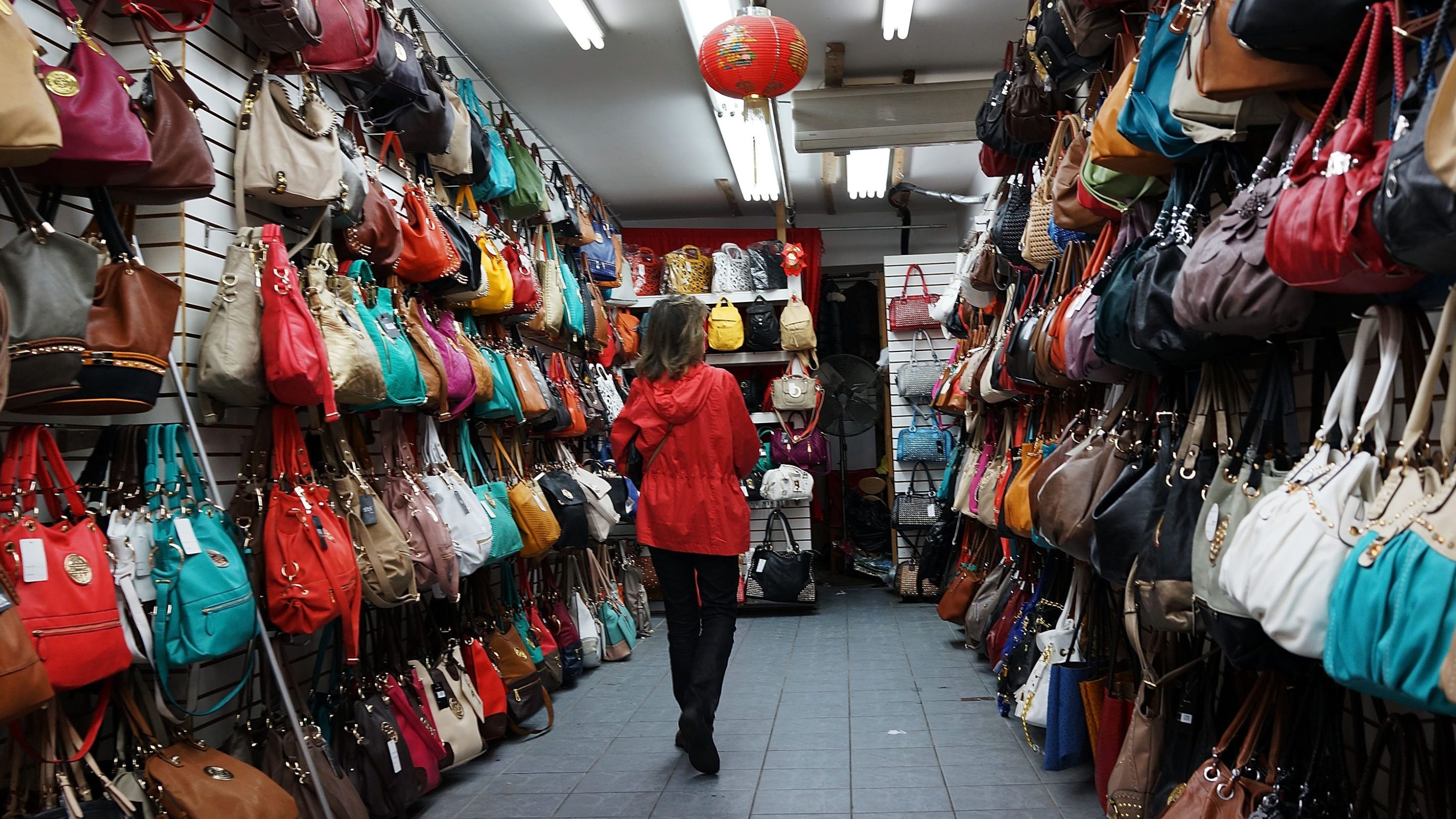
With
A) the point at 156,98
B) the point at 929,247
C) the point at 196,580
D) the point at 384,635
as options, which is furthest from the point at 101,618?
the point at 929,247

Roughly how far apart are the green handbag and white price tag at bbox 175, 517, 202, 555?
3.01 meters

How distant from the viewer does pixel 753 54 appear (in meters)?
4.02

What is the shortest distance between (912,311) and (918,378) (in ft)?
1.98

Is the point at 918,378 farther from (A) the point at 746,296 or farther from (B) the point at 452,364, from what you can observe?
(B) the point at 452,364

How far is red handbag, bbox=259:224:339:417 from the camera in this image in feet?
8.74

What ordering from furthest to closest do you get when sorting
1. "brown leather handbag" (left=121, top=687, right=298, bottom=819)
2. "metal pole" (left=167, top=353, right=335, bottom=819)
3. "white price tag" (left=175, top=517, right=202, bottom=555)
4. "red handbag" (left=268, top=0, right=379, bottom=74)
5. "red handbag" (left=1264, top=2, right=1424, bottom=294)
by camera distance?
"red handbag" (left=268, top=0, right=379, bottom=74) → "metal pole" (left=167, top=353, right=335, bottom=819) → "white price tag" (left=175, top=517, right=202, bottom=555) → "brown leather handbag" (left=121, top=687, right=298, bottom=819) → "red handbag" (left=1264, top=2, right=1424, bottom=294)

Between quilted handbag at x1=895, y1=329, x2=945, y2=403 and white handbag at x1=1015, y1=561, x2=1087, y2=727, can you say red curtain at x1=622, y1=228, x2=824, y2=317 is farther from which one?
white handbag at x1=1015, y1=561, x2=1087, y2=727

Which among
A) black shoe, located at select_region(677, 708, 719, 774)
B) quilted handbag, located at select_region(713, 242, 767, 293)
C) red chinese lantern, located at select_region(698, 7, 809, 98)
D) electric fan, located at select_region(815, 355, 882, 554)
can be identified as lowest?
black shoe, located at select_region(677, 708, 719, 774)

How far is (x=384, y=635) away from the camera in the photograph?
3.63 m

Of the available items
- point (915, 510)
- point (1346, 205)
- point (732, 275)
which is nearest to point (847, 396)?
point (915, 510)

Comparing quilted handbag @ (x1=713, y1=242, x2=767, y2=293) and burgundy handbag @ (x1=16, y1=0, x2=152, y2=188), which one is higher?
quilted handbag @ (x1=713, y1=242, x2=767, y2=293)

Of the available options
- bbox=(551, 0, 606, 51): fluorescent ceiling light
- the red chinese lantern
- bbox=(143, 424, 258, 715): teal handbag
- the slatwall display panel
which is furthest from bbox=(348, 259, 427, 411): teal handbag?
the slatwall display panel

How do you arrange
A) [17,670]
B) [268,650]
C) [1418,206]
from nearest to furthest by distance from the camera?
[1418,206] < [17,670] < [268,650]

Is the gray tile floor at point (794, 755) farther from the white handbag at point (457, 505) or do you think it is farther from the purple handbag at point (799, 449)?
the purple handbag at point (799, 449)
